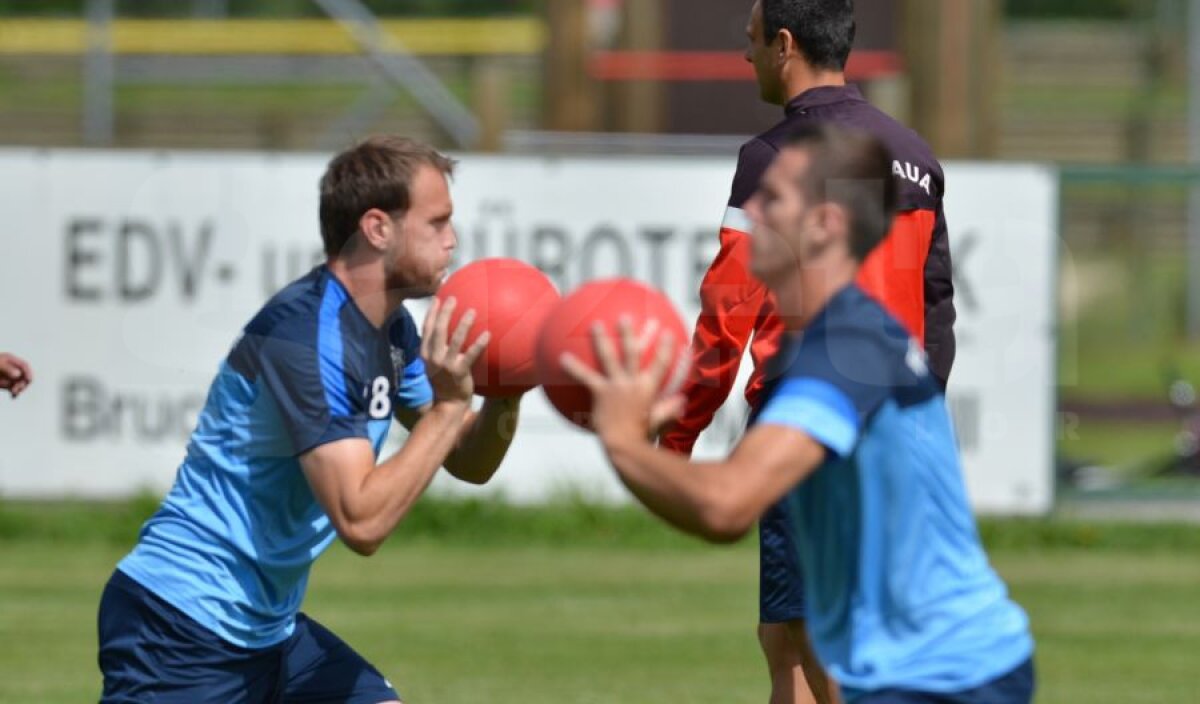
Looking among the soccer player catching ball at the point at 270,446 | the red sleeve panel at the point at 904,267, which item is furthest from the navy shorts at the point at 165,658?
the red sleeve panel at the point at 904,267

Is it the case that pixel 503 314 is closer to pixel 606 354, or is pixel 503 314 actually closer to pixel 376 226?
pixel 376 226

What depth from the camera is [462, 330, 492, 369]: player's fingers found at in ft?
16.2

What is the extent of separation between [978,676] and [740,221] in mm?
1959

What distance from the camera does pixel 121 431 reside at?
12.2m

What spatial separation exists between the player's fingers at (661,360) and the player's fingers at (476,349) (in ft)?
2.67

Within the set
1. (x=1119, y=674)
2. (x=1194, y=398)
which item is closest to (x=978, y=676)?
(x=1119, y=674)

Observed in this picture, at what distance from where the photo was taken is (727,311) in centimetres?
606

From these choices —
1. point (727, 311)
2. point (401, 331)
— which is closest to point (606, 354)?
point (401, 331)

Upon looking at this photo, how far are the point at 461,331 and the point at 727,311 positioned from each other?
132 cm

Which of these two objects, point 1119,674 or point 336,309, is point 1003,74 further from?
point 336,309

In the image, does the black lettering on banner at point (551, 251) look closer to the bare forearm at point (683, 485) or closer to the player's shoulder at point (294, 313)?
the player's shoulder at point (294, 313)

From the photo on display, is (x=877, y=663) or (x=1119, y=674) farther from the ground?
(x=877, y=663)

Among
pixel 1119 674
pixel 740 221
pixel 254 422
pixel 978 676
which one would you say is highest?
pixel 740 221

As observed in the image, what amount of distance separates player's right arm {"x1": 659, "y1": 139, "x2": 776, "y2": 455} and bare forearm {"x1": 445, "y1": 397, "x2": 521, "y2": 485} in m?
0.53
